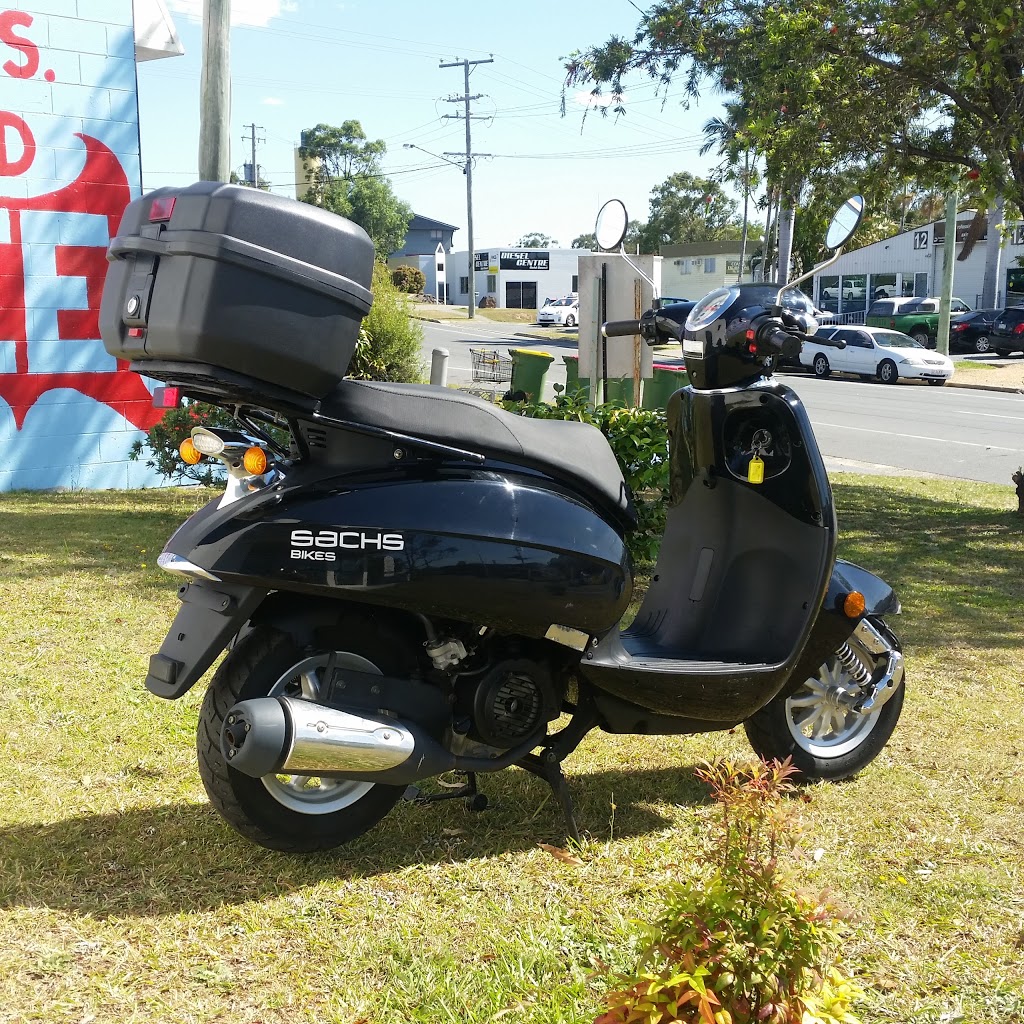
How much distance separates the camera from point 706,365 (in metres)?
3.55

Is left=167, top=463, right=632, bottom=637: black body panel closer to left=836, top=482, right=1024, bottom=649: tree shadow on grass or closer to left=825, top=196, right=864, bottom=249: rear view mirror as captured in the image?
left=825, top=196, right=864, bottom=249: rear view mirror

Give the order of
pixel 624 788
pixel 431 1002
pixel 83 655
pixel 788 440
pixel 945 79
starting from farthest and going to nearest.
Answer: pixel 945 79 → pixel 83 655 → pixel 624 788 → pixel 788 440 → pixel 431 1002

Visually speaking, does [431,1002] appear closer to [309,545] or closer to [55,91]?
[309,545]

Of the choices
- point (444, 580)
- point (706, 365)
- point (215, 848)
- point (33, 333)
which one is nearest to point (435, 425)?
point (444, 580)

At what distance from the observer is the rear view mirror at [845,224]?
3695mm

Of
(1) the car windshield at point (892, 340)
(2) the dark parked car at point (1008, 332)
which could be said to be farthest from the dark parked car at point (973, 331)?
(1) the car windshield at point (892, 340)

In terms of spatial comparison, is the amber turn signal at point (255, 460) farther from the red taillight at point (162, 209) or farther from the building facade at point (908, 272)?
the building facade at point (908, 272)

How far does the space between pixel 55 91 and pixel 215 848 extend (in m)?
→ 7.46

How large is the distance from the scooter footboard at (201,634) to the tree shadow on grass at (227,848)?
1.74 ft

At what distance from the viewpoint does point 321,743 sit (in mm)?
2777

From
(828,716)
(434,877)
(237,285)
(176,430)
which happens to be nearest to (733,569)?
(828,716)

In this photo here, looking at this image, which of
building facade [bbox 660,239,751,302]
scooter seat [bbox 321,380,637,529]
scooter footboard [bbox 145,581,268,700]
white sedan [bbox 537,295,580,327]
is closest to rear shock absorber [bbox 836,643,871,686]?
scooter seat [bbox 321,380,637,529]

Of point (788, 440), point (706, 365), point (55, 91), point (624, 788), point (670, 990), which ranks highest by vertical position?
point (55, 91)

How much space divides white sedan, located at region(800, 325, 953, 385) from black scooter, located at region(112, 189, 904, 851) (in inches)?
890
